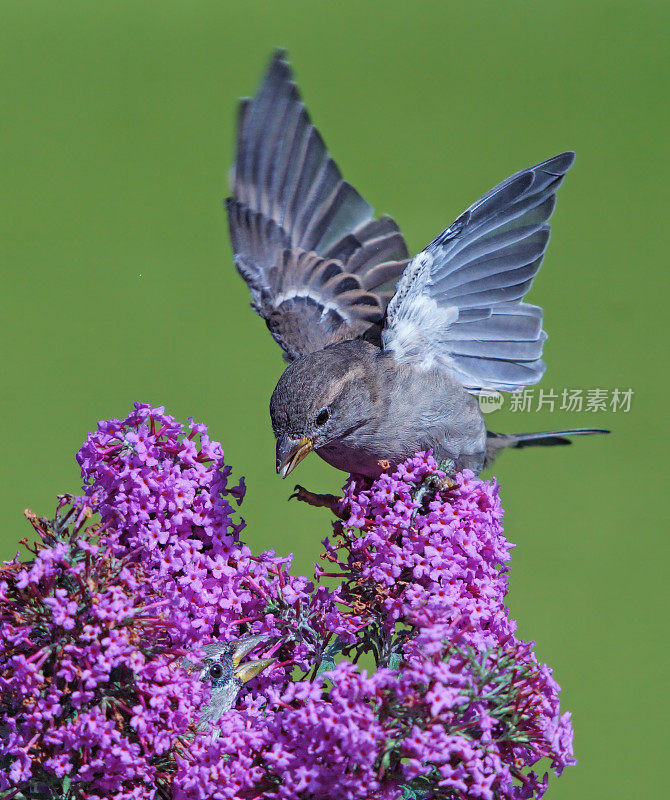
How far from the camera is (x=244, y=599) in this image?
1.92 meters

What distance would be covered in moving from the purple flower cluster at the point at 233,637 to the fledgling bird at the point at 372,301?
47 cm

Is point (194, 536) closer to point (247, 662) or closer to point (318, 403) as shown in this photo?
point (247, 662)

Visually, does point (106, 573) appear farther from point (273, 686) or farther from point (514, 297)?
point (514, 297)

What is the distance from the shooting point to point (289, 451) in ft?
8.18

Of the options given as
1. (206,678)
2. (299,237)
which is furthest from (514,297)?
(206,678)

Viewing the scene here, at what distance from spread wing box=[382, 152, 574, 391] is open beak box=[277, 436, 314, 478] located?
0.58 meters

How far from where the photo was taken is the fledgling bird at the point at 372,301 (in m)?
2.67

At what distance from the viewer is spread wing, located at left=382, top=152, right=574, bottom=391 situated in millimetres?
2684

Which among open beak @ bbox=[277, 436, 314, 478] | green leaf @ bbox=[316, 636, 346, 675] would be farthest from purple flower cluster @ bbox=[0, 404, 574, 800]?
open beak @ bbox=[277, 436, 314, 478]

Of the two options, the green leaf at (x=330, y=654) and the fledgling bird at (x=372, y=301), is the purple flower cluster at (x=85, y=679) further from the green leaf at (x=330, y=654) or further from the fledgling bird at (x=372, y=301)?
the fledgling bird at (x=372, y=301)

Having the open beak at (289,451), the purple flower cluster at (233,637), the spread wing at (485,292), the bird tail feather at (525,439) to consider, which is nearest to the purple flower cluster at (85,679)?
the purple flower cluster at (233,637)

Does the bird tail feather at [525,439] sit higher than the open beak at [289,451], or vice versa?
the bird tail feather at [525,439]

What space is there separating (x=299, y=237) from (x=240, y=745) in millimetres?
2351

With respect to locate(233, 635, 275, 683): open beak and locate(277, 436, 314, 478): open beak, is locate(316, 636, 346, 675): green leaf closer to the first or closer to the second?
locate(233, 635, 275, 683): open beak
